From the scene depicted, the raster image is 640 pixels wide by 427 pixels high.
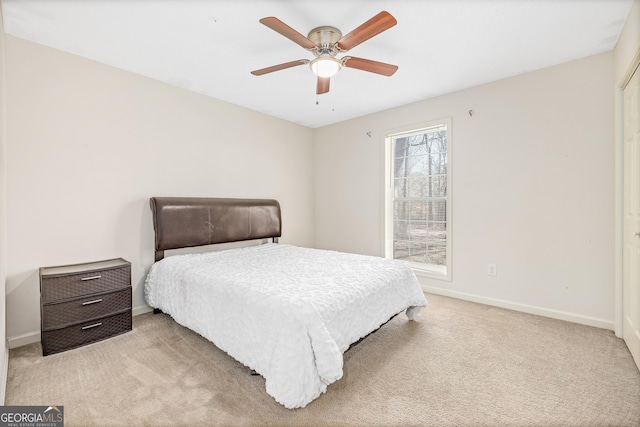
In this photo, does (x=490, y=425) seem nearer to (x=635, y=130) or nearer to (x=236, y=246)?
(x=635, y=130)

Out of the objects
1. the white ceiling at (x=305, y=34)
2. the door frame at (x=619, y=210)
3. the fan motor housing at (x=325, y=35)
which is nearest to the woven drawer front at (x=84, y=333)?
the white ceiling at (x=305, y=34)

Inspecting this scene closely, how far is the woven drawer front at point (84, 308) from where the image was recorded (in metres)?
2.15

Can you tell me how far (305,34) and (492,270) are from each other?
10.2 feet

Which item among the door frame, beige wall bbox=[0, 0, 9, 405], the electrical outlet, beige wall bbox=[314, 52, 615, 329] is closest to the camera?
beige wall bbox=[0, 0, 9, 405]

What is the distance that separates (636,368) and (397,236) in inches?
100

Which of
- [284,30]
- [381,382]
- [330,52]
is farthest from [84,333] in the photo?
[330,52]

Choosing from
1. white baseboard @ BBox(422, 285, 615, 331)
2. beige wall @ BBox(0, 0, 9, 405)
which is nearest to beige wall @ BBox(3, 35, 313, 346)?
beige wall @ BBox(0, 0, 9, 405)

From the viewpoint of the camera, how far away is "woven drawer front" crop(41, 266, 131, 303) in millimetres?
2145

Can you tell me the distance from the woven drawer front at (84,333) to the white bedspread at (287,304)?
0.35 meters

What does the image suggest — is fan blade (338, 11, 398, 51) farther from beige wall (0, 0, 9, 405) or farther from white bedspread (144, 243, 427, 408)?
beige wall (0, 0, 9, 405)

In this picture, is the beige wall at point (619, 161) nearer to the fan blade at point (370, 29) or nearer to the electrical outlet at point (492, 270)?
the electrical outlet at point (492, 270)

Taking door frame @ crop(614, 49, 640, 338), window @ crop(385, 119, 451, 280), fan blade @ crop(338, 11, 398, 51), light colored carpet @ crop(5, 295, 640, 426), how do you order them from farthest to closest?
window @ crop(385, 119, 451, 280) → door frame @ crop(614, 49, 640, 338) → fan blade @ crop(338, 11, 398, 51) → light colored carpet @ crop(5, 295, 640, 426)

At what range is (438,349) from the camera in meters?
2.26

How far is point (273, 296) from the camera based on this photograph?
1.74 m
